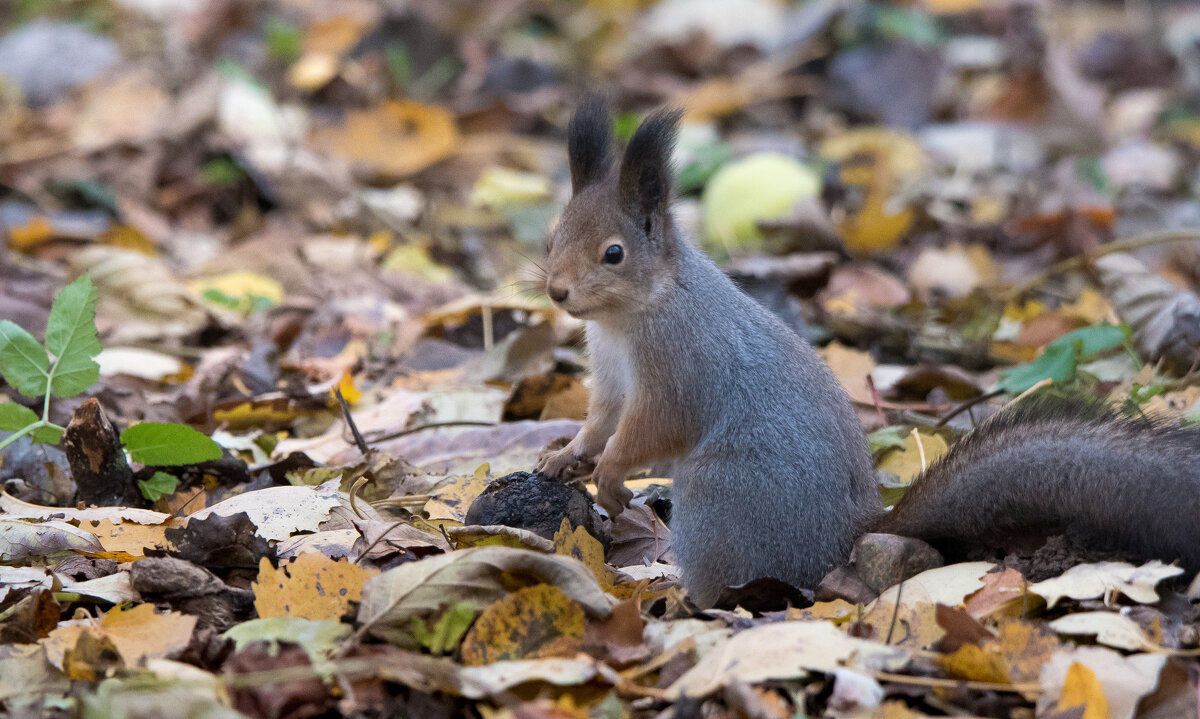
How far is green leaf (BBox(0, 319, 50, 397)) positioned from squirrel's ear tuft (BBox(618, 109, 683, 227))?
1.24 meters

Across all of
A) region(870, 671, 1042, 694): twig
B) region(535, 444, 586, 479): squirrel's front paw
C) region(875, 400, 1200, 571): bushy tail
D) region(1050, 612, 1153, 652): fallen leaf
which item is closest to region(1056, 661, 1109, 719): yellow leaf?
region(870, 671, 1042, 694): twig

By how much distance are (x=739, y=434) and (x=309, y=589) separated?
922 millimetres

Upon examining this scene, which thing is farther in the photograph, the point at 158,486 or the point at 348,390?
the point at 348,390

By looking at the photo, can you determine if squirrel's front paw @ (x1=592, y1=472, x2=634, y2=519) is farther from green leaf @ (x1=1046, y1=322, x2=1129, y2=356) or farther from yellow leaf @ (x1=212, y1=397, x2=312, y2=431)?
green leaf @ (x1=1046, y1=322, x2=1129, y2=356)

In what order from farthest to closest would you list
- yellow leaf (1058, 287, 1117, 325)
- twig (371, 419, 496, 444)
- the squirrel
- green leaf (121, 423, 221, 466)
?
yellow leaf (1058, 287, 1117, 325) < twig (371, 419, 496, 444) < green leaf (121, 423, 221, 466) < the squirrel

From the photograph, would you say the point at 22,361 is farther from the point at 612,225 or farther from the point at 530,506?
the point at 612,225

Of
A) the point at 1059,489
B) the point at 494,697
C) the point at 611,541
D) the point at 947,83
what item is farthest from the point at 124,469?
the point at 947,83

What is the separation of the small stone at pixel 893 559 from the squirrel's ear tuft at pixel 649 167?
32.4 inches

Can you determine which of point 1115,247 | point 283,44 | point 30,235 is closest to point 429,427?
point 1115,247

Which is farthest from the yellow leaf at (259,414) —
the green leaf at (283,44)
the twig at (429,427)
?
the green leaf at (283,44)

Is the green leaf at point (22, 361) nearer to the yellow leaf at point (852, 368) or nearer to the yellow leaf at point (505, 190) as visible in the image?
the yellow leaf at point (852, 368)

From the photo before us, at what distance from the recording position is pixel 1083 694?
1.61 m

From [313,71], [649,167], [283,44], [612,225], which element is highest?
[283,44]

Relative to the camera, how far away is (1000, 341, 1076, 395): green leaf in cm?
279
